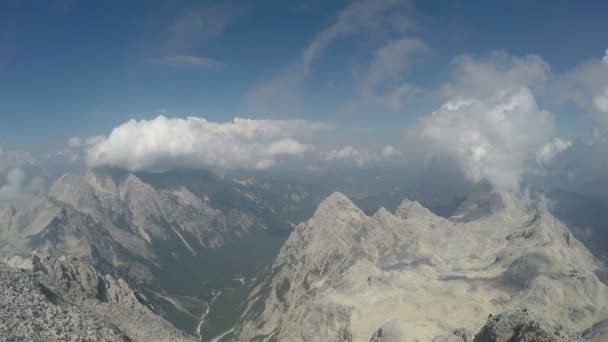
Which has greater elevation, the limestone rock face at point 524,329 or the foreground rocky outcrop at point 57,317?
the limestone rock face at point 524,329

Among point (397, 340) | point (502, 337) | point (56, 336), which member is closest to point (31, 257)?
point (56, 336)

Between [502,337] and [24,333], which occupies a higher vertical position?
[502,337]

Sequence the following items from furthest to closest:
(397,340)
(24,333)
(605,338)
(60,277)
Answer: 1. (397,340)
2. (60,277)
3. (605,338)
4. (24,333)

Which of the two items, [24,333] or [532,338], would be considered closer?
[532,338]

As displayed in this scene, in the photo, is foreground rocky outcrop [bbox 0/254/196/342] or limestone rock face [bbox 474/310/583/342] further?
foreground rocky outcrop [bbox 0/254/196/342]

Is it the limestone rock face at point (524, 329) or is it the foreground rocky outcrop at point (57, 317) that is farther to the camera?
the foreground rocky outcrop at point (57, 317)

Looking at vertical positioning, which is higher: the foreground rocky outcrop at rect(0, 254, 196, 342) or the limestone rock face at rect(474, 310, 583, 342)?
the limestone rock face at rect(474, 310, 583, 342)

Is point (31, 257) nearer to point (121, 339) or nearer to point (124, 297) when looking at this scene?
point (124, 297)

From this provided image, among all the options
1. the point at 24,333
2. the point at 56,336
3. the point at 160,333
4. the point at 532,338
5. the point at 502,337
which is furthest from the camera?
the point at 160,333

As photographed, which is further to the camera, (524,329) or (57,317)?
(57,317)

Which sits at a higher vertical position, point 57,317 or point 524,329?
point 524,329

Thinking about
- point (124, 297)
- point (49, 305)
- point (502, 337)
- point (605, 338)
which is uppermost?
point (605, 338)
